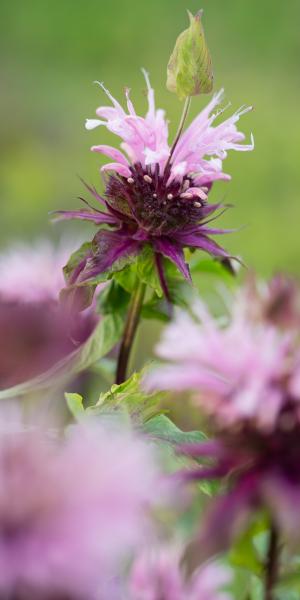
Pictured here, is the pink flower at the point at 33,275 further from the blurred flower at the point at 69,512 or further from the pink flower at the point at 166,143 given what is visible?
the blurred flower at the point at 69,512

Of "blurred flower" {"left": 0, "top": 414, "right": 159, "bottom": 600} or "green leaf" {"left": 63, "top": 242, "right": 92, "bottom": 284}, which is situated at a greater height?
"green leaf" {"left": 63, "top": 242, "right": 92, "bottom": 284}

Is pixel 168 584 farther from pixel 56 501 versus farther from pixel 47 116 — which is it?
pixel 47 116

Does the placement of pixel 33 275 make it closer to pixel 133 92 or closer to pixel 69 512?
pixel 69 512

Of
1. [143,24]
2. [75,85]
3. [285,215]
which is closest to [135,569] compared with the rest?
[285,215]

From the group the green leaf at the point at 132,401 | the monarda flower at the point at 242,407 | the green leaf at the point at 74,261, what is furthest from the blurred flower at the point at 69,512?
the green leaf at the point at 74,261

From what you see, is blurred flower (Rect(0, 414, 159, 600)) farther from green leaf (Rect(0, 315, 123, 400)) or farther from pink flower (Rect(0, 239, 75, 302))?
pink flower (Rect(0, 239, 75, 302))

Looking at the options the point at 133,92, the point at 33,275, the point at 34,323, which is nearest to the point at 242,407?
the point at 34,323

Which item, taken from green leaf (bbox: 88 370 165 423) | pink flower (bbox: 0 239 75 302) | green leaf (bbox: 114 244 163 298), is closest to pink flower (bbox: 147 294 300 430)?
green leaf (bbox: 88 370 165 423)
